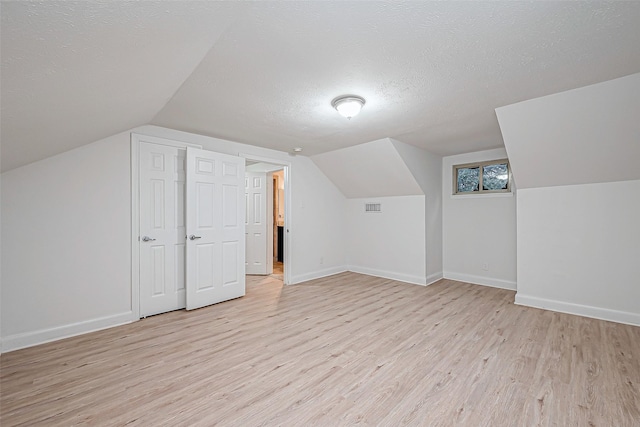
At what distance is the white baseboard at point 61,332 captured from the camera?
2.57m

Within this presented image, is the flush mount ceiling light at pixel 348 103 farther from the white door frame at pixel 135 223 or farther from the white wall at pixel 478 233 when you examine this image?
the white wall at pixel 478 233

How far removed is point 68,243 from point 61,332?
903 mm

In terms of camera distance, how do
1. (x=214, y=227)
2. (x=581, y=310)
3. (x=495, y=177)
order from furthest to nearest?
(x=495, y=177) → (x=214, y=227) → (x=581, y=310)

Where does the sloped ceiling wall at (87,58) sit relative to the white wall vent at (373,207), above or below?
above

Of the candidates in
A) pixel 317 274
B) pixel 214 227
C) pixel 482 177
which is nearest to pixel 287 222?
pixel 317 274

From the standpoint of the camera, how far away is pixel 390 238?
5410mm

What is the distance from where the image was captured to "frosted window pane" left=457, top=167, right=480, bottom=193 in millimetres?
5059

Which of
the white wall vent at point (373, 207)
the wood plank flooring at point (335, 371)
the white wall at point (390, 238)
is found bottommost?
the wood plank flooring at point (335, 371)

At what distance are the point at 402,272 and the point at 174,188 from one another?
408 centimetres

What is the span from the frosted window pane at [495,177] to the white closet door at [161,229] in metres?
4.96

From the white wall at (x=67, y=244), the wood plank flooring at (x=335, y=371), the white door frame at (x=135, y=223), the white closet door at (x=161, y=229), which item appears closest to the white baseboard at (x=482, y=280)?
the wood plank flooring at (x=335, y=371)

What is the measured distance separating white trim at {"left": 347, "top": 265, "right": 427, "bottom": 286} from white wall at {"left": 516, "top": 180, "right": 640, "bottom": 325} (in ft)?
4.82

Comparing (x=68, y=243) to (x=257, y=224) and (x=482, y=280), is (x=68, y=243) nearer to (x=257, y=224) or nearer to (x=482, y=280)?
(x=257, y=224)

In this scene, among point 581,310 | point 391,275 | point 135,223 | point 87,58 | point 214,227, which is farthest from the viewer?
point 391,275
